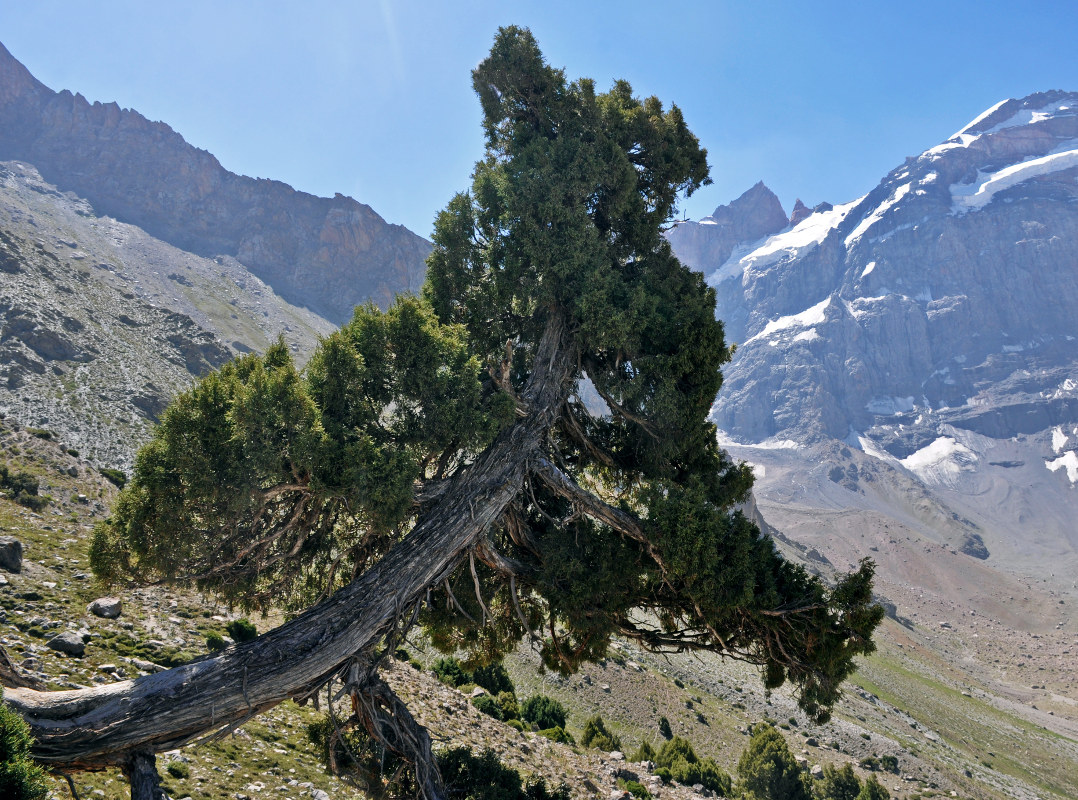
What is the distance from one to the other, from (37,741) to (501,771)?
21.3 ft

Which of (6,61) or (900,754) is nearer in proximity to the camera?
(900,754)

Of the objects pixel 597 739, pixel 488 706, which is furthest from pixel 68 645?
pixel 597 739

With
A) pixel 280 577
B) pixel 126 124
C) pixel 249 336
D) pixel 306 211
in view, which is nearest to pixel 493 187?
pixel 280 577

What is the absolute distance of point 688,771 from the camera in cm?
1816

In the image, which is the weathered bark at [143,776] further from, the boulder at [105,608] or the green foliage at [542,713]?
the green foliage at [542,713]

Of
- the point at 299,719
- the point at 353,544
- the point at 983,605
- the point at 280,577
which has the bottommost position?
the point at 299,719

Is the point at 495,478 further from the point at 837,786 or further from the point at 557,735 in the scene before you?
the point at 837,786

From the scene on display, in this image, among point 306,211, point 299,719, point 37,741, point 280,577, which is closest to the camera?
point 37,741

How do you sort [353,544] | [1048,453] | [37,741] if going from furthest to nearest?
[1048,453] → [353,544] → [37,741]

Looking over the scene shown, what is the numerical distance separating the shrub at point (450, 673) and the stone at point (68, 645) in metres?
11.7

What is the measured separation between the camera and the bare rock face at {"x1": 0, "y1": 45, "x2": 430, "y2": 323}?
143m

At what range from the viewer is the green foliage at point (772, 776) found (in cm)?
2053

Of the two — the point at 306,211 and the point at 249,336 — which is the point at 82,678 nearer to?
the point at 249,336

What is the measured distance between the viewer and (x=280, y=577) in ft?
31.1
